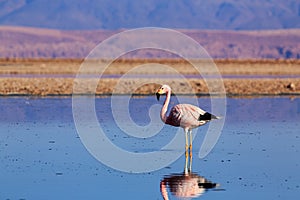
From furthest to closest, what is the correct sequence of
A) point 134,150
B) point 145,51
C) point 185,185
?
point 145,51, point 134,150, point 185,185

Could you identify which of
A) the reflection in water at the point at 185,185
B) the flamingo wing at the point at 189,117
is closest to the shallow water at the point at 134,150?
the reflection in water at the point at 185,185

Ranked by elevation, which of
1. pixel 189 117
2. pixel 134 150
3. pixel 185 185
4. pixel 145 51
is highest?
pixel 145 51

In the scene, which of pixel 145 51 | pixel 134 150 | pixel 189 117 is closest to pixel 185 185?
pixel 189 117

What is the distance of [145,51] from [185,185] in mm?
167574

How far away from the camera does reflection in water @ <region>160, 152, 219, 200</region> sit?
10914mm

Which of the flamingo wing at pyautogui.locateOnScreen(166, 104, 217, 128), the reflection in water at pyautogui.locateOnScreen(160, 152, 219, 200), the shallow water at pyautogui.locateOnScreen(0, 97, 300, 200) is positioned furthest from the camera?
the flamingo wing at pyautogui.locateOnScreen(166, 104, 217, 128)

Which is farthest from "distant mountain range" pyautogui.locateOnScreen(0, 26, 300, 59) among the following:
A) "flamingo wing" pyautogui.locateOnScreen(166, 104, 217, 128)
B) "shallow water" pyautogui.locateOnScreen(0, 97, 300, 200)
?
"flamingo wing" pyautogui.locateOnScreen(166, 104, 217, 128)

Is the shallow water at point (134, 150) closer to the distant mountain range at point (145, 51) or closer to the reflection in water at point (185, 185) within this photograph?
the reflection in water at point (185, 185)

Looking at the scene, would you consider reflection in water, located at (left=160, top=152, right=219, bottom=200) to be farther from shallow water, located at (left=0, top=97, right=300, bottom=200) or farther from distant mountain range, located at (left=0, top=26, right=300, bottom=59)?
distant mountain range, located at (left=0, top=26, right=300, bottom=59)

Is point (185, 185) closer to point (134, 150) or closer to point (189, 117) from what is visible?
point (189, 117)

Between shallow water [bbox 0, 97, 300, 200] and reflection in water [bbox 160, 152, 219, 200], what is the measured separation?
91mm

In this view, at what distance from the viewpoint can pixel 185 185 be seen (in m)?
11.6

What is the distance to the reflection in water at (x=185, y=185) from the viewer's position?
10.9m

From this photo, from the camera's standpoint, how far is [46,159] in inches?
545
